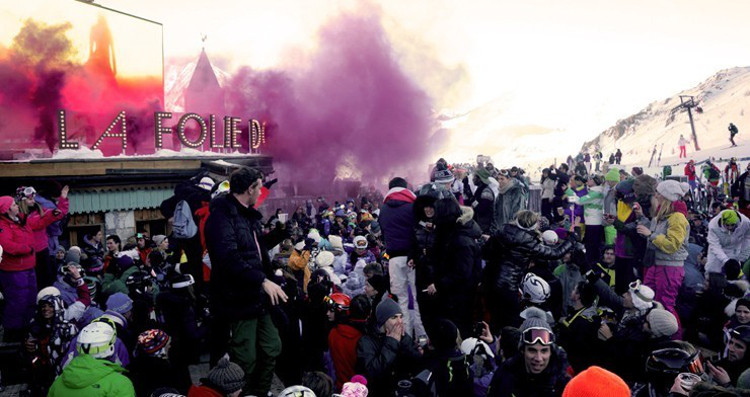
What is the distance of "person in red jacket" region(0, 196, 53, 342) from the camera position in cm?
630

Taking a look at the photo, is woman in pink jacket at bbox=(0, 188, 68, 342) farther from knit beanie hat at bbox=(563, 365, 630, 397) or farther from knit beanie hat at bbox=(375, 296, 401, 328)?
knit beanie hat at bbox=(563, 365, 630, 397)

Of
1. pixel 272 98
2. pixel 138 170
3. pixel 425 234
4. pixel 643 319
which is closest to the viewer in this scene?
pixel 643 319

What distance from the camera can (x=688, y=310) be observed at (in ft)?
23.3

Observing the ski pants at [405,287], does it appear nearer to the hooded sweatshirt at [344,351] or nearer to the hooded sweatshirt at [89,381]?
the hooded sweatshirt at [344,351]

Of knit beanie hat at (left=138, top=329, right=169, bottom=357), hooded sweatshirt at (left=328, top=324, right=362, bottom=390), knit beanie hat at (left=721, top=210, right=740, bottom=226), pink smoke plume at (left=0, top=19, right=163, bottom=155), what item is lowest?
hooded sweatshirt at (left=328, top=324, right=362, bottom=390)

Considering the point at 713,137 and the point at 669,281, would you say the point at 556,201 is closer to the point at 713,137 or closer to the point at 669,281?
the point at 669,281

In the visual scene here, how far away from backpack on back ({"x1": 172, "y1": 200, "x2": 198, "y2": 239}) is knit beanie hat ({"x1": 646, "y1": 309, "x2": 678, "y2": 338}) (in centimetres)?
441

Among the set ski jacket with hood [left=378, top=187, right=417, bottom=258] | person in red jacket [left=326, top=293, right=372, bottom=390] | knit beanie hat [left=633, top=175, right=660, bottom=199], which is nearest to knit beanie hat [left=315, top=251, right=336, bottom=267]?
ski jacket with hood [left=378, top=187, right=417, bottom=258]

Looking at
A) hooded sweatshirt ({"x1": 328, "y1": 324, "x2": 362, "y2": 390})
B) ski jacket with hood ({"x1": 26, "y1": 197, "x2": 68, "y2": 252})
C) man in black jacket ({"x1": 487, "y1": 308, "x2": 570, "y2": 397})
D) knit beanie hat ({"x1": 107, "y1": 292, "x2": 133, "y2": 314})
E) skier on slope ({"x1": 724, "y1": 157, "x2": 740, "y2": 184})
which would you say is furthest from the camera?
skier on slope ({"x1": 724, "y1": 157, "x2": 740, "y2": 184})


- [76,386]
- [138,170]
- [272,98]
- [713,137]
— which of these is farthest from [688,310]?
[713,137]

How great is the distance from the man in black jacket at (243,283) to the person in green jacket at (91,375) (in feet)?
2.60

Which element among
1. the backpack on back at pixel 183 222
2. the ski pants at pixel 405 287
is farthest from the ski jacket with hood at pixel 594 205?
the backpack on back at pixel 183 222

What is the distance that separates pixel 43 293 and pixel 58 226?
10.4 feet

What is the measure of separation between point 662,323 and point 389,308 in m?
2.04
